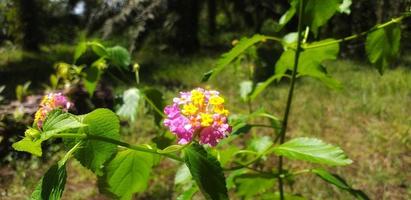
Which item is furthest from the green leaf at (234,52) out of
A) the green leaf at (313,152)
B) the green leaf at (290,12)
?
the green leaf at (313,152)

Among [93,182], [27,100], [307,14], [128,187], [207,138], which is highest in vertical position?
[307,14]

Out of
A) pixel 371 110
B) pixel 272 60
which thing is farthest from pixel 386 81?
pixel 272 60

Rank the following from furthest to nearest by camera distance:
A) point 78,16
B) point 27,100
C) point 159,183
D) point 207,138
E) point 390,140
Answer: point 78,16, point 27,100, point 390,140, point 159,183, point 207,138

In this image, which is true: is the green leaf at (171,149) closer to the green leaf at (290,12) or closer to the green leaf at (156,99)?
the green leaf at (290,12)

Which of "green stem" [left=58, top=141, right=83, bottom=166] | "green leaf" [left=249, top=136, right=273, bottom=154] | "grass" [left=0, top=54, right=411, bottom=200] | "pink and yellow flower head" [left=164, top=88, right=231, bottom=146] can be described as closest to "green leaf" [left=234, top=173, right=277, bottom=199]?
"green leaf" [left=249, top=136, right=273, bottom=154]

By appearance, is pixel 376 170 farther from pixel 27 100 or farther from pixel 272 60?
pixel 272 60

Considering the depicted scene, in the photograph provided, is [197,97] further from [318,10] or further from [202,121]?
[318,10]
